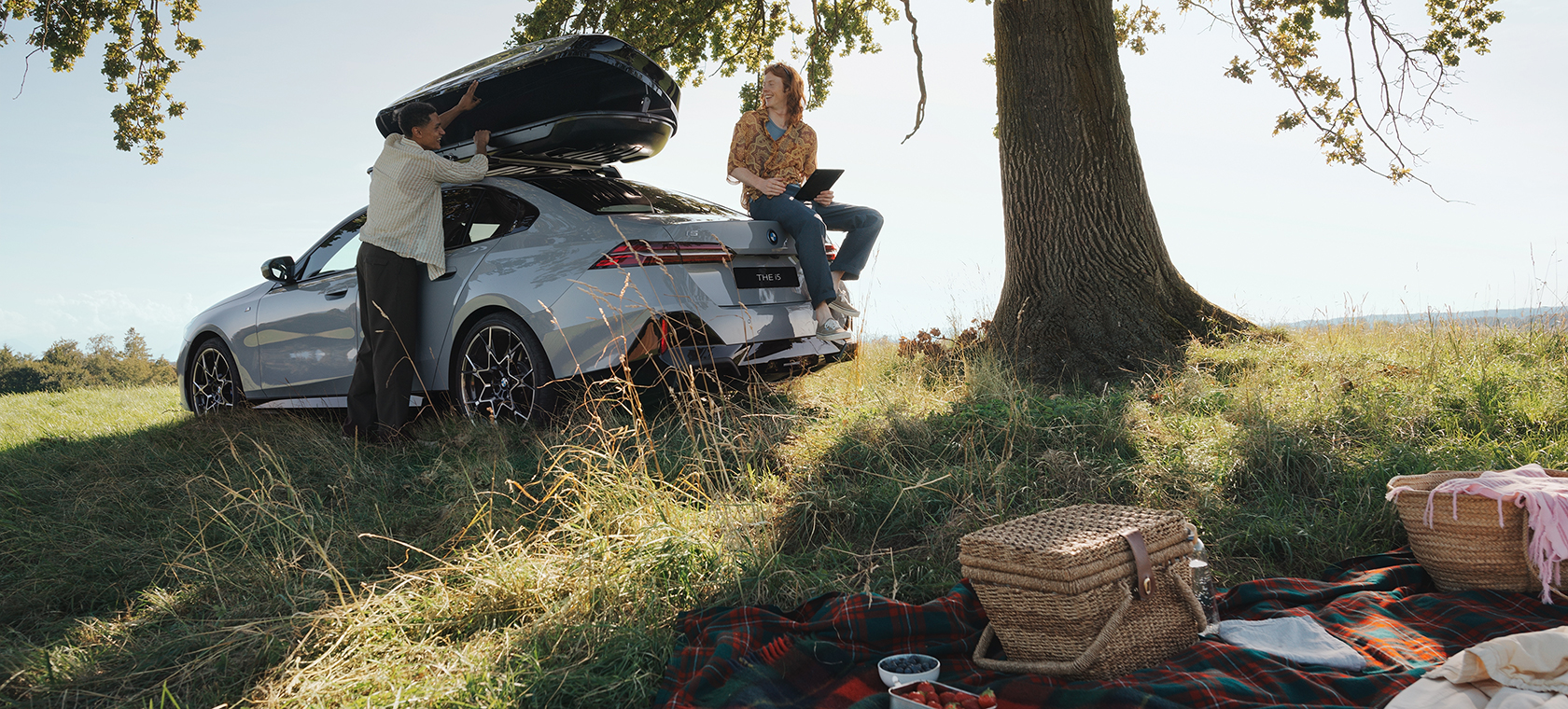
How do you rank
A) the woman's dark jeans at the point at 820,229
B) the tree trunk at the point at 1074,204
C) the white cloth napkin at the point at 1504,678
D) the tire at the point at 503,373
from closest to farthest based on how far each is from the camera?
the white cloth napkin at the point at 1504,678 → the tire at the point at 503,373 → the woman's dark jeans at the point at 820,229 → the tree trunk at the point at 1074,204

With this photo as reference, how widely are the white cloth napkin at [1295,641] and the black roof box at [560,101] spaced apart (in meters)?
4.19

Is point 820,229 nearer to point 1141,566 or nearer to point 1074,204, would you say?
point 1074,204

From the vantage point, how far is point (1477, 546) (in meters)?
2.75

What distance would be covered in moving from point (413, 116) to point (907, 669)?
431cm

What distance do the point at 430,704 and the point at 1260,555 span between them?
2760 mm

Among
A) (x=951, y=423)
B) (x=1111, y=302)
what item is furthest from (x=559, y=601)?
(x=1111, y=302)

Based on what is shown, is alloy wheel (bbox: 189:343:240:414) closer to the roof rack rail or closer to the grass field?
the grass field

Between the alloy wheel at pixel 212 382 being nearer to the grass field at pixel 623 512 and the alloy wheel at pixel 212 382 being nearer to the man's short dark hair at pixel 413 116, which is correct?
the grass field at pixel 623 512

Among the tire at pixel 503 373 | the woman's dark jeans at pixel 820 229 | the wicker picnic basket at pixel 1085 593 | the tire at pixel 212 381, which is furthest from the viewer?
the tire at pixel 212 381

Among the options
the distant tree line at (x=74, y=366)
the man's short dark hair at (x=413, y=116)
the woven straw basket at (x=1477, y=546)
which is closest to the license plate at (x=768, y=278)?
the man's short dark hair at (x=413, y=116)

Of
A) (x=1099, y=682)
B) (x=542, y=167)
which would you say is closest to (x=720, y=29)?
(x=542, y=167)

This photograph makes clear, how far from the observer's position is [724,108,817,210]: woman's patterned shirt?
5180 millimetres

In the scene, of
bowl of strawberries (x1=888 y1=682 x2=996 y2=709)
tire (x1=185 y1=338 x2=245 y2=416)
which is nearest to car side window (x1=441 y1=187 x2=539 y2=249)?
tire (x1=185 y1=338 x2=245 y2=416)

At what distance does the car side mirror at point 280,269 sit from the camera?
5754 millimetres
